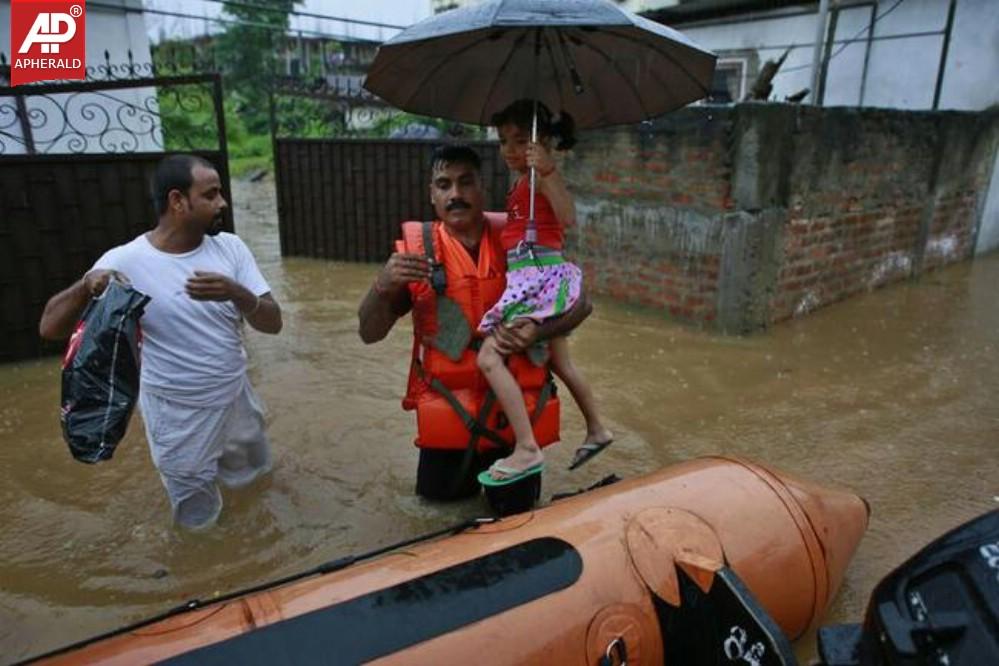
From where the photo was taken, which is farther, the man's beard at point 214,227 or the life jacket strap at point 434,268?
the man's beard at point 214,227

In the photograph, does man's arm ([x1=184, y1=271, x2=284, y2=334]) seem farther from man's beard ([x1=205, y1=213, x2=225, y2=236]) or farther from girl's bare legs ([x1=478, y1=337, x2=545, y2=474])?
girl's bare legs ([x1=478, y1=337, x2=545, y2=474])

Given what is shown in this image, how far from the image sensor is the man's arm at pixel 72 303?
8.08 feet

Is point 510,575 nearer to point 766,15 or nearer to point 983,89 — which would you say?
point 983,89

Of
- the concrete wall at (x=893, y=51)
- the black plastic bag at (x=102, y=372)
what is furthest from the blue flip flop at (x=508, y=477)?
the concrete wall at (x=893, y=51)

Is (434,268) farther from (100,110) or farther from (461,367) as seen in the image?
(100,110)

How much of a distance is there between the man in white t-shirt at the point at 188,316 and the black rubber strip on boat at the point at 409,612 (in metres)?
1.33

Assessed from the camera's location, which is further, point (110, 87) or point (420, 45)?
point (110, 87)

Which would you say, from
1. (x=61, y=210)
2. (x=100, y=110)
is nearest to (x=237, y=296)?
(x=61, y=210)

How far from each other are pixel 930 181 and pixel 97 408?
8.07m

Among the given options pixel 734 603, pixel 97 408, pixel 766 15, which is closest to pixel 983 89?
pixel 766 15

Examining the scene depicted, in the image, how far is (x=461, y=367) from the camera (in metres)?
2.71

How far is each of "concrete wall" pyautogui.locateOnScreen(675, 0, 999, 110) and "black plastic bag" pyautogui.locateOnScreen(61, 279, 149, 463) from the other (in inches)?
395

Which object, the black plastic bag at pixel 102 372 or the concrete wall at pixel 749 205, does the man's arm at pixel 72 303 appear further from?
the concrete wall at pixel 749 205

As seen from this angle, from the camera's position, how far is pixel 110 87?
498cm
